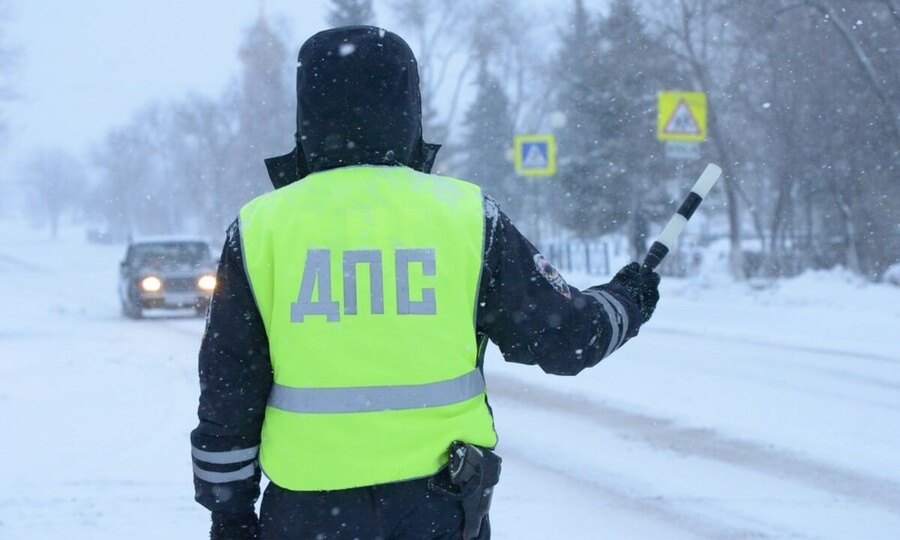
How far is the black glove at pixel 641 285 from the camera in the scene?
2.68 metres

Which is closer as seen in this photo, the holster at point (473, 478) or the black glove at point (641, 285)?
the holster at point (473, 478)

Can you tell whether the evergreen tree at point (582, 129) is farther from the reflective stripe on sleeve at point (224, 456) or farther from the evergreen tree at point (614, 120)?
the reflective stripe on sleeve at point (224, 456)

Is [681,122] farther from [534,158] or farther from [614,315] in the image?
[614,315]

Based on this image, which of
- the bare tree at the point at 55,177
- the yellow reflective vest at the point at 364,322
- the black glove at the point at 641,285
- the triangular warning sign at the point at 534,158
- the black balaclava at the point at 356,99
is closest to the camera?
the yellow reflective vest at the point at 364,322

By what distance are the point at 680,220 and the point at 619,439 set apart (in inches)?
190

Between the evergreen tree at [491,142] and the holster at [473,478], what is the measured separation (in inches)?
1975

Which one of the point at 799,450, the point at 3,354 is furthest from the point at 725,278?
the point at 799,450

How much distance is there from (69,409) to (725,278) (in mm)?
18277

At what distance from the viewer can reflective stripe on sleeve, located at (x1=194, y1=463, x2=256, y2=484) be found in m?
2.33

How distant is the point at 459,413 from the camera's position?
2.29 m

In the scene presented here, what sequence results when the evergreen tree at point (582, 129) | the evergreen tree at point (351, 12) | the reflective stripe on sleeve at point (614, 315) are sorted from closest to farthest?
1. the reflective stripe on sleeve at point (614, 315)
2. the evergreen tree at point (582, 129)
3. the evergreen tree at point (351, 12)

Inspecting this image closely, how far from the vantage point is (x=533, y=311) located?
234 cm

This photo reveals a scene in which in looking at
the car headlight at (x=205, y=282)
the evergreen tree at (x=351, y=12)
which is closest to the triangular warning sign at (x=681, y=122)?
the car headlight at (x=205, y=282)

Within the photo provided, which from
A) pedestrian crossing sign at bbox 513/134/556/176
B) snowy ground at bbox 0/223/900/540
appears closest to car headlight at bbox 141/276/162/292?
snowy ground at bbox 0/223/900/540
